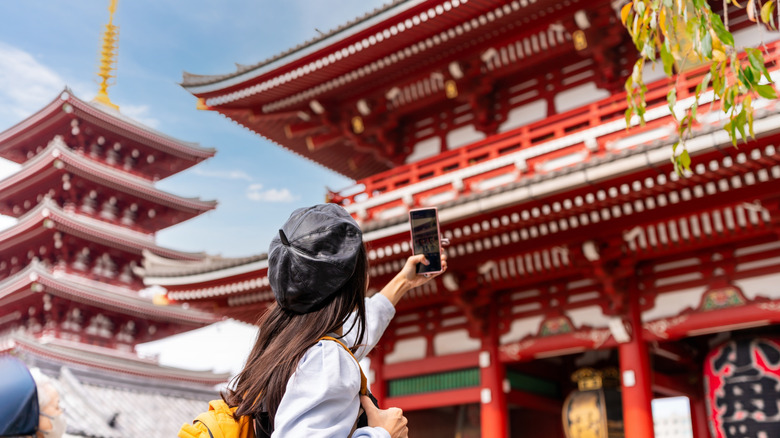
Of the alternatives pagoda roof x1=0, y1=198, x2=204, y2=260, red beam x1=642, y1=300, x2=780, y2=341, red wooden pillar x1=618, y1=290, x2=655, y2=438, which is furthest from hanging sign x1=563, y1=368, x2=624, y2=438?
pagoda roof x1=0, y1=198, x2=204, y2=260

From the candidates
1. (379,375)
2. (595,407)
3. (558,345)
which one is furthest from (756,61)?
(379,375)

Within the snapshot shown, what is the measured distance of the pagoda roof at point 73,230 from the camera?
19500mm

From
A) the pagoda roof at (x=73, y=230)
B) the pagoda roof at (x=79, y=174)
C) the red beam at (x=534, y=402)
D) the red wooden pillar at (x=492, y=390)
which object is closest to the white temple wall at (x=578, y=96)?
the red wooden pillar at (x=492, y=390)

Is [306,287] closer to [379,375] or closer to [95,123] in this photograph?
[379,375]

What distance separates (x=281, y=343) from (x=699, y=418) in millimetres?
8211

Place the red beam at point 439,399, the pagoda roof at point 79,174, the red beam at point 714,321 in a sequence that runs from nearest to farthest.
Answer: the red beam at point 714,321, the red beam at point 439,399, the pagoda roof at point 79,174

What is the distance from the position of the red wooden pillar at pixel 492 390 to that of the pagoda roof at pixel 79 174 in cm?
1640

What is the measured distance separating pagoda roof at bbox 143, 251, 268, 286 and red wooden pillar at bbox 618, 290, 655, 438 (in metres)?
4.42

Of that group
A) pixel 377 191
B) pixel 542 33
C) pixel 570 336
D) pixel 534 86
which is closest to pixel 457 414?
pixel 570 336

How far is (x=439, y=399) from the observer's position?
28.3 feet

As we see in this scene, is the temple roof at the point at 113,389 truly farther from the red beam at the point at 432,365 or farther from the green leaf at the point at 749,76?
the green leaf at the point at 749,76

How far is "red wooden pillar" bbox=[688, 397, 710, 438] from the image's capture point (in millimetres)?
8234

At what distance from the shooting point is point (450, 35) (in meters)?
8.48

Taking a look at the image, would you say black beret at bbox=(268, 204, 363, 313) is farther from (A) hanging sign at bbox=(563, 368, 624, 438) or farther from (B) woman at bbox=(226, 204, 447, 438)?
(A) hanging sign at bbox=(563, 368, 624, 438)
